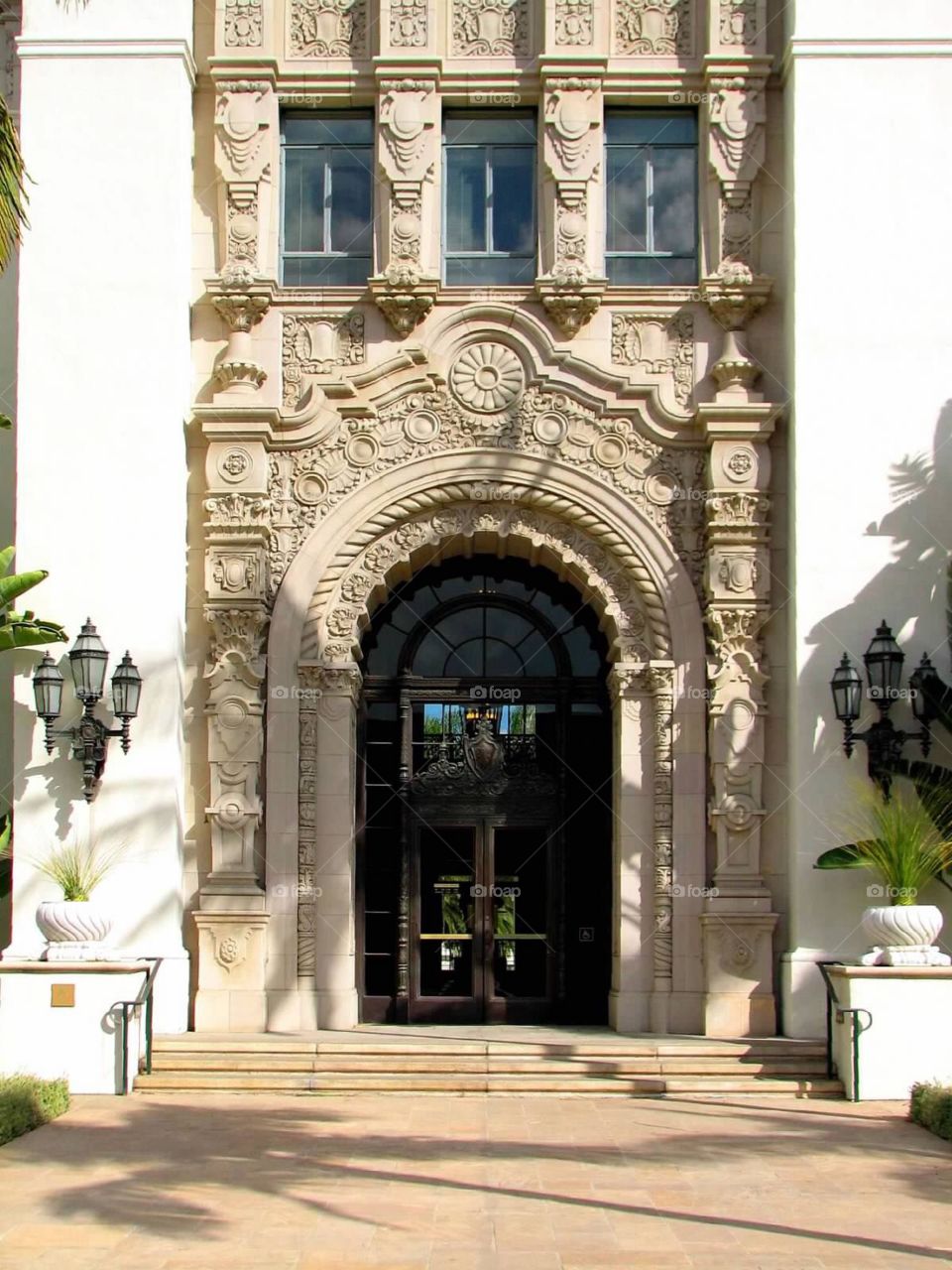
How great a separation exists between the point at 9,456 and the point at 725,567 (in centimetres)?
787

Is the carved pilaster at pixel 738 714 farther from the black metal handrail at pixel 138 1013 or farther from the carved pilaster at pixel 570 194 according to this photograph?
the black metal handrail at pixel 138 1013

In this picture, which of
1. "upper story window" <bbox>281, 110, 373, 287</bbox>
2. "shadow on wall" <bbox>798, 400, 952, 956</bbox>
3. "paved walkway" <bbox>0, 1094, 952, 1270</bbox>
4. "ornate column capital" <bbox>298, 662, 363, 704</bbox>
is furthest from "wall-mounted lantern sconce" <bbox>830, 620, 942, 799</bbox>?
"upper story window" <bbox>281, 110, 373, 287</bbox>

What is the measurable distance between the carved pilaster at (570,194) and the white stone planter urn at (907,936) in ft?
22.5

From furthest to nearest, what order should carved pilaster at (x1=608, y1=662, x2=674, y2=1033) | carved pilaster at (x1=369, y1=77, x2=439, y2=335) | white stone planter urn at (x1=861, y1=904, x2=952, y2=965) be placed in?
carved pilaster at (x1=369, y1=77, x2=439, y2=335)
carved pilaster at (x1=608, y1=662, x2=674, y2=1033)
white stone planter urn at (x1=861, y1=904, x2=952, y2=965)

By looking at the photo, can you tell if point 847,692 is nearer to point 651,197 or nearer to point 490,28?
point 651,197

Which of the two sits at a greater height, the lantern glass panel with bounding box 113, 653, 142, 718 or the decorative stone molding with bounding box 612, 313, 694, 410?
the decorative stone molding with bounding box 612, 313, 694, 410

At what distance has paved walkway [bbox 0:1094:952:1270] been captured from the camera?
8.77 m

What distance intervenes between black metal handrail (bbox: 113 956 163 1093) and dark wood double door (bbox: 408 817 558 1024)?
3414 mm

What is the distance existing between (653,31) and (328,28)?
3.51m

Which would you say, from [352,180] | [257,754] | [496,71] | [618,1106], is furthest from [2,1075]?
[496,71]

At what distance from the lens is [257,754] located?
16.1m

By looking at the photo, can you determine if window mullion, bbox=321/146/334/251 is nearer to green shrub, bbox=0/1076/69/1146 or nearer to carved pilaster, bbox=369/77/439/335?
carved pilaster, bbox=369/77/439/335

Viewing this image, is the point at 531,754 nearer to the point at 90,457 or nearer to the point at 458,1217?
the point at 90,457

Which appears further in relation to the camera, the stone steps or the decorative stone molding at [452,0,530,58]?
the decorative stone molding at [452,0,530,58]
